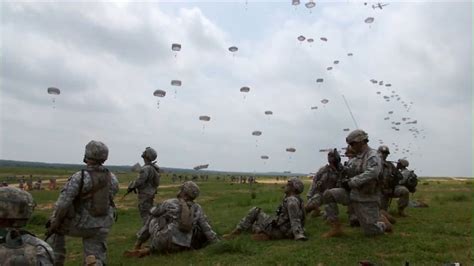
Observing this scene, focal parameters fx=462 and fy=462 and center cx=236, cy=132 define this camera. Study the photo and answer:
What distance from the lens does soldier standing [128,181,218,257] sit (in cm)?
1105

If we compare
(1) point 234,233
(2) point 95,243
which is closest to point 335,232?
(1) point 234,233

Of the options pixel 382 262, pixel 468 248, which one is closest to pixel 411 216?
pixel 468 248

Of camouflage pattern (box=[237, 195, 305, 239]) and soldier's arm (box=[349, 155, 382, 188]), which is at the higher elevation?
soldier's arm (box=[349, 155, 382, 188])

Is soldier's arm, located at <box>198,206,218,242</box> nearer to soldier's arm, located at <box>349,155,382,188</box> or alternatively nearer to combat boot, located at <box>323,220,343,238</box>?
combat boot, located at <box>323,220,343,238</box>

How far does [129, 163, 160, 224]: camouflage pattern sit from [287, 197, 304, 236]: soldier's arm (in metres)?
5.27

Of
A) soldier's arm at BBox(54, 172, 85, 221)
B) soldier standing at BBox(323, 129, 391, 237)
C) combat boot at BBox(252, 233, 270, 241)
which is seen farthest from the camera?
combat boot at BBox(252, 233, 270, 241)

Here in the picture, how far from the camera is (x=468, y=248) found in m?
10.4

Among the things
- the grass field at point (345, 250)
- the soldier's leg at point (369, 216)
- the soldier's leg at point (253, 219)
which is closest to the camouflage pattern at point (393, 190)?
the grass field at point (345, 250)

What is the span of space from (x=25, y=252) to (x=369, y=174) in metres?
8.27

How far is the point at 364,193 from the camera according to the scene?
11188mm

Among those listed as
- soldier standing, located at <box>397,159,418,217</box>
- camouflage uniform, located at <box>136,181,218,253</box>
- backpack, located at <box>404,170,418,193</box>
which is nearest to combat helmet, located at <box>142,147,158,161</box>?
camouflage uniform, located at <box>136,181,218,253</box>

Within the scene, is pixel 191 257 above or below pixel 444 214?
below

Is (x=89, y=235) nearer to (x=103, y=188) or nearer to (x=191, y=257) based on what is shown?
(x=103, y=188)

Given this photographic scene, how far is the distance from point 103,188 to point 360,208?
6.10 m
